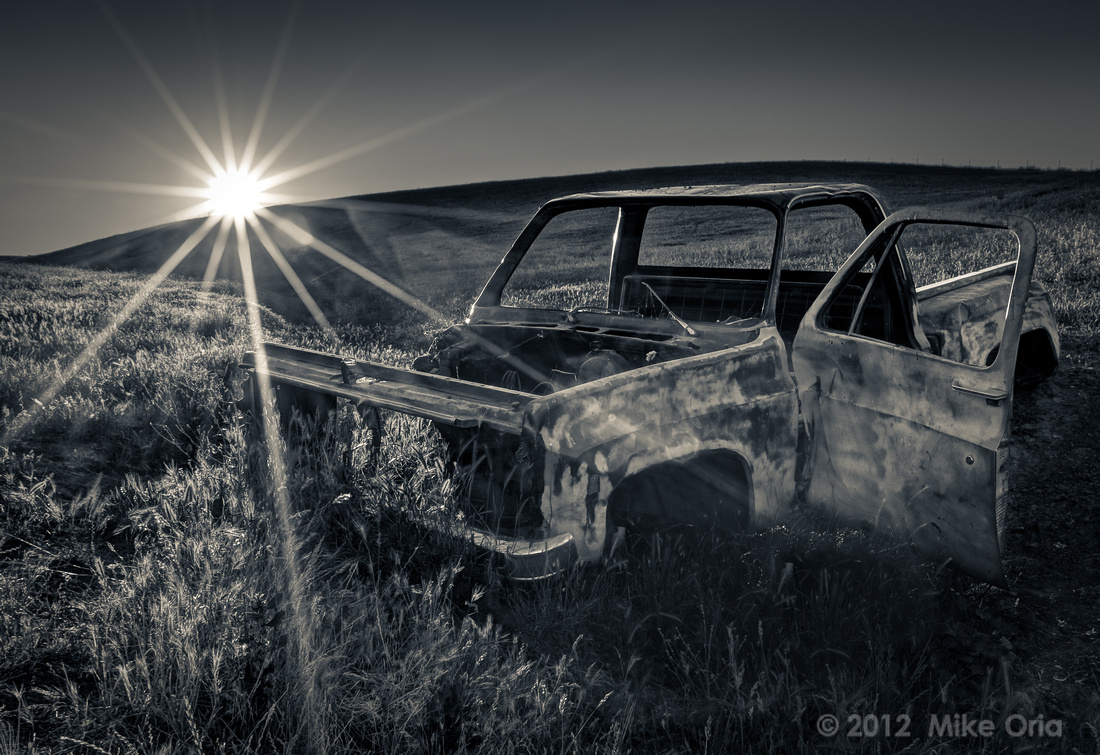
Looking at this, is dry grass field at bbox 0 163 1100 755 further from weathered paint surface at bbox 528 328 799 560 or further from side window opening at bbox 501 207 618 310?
side window opening at bbox 501 207 618 310

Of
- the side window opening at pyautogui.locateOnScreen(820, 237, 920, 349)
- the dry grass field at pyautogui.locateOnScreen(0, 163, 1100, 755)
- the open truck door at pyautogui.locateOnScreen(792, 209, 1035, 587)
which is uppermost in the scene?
the side window opening at pyautogui.locateOnScreen(820, 237, 920, 349)

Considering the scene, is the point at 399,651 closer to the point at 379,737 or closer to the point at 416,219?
the point at 379,737

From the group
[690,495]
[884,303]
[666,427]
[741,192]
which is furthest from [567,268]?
[666,427]

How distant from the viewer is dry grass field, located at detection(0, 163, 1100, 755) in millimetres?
2088

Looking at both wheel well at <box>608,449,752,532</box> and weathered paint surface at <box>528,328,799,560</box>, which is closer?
weathered paint surface at <box>528,328,799,560</box>

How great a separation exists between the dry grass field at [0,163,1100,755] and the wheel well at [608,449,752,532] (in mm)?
170

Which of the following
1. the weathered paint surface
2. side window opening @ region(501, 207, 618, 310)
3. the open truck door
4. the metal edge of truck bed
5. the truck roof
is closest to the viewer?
the weathered paint surface

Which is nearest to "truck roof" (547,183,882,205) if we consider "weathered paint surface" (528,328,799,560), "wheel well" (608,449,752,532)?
"weathered paint surface" (528,328,799,560)

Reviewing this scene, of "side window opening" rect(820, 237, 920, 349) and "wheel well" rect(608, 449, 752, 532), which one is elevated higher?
"side window opening" rect(820, 237, 920, 349)

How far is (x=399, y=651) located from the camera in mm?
2346

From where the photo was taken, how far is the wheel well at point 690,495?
121 inches

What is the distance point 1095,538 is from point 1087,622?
1.05 m

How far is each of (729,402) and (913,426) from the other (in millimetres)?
810

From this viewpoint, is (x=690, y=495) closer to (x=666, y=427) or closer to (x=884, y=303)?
(x=666, y=427)
